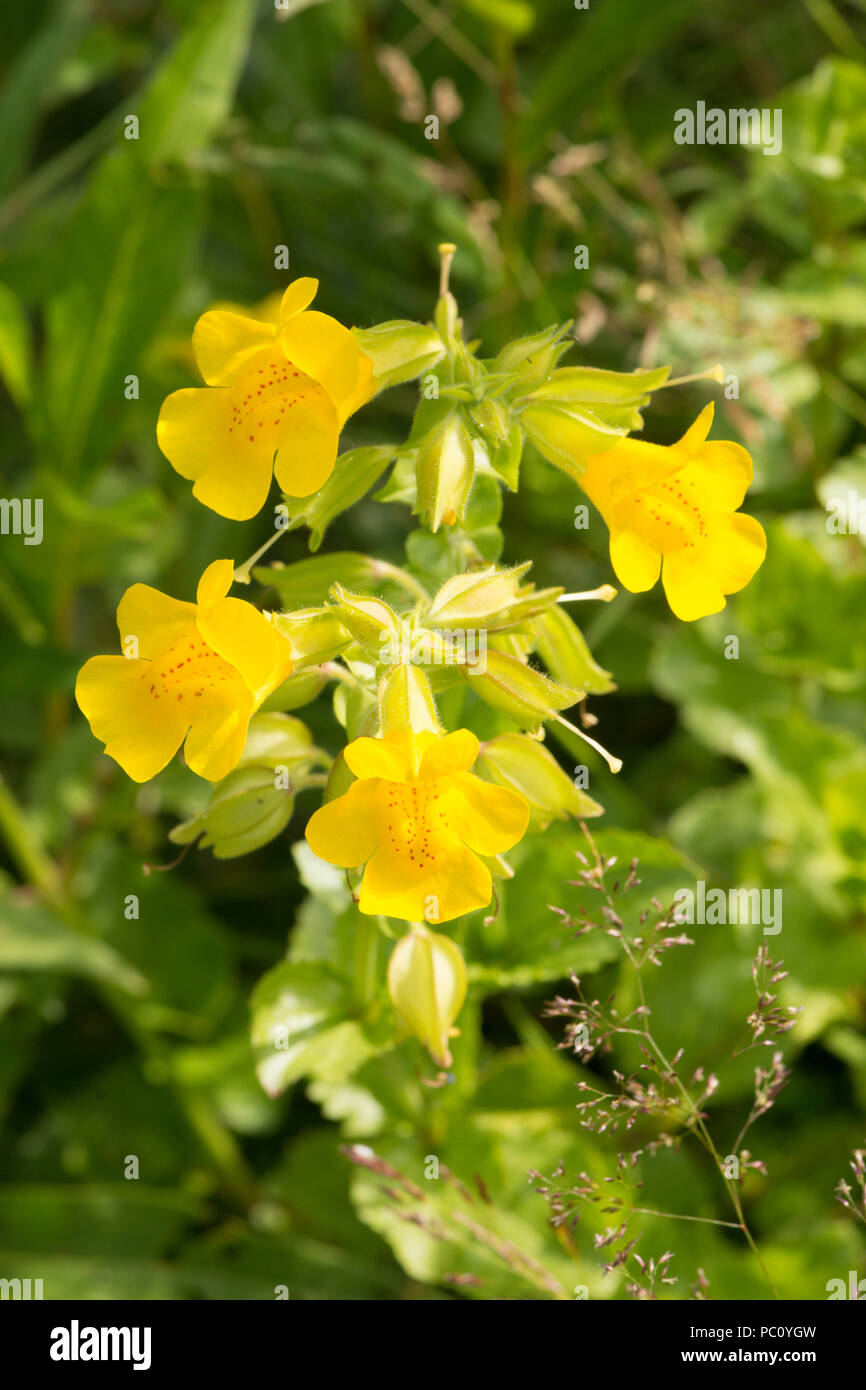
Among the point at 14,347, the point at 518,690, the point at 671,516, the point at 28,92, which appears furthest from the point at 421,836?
the point at 28,92

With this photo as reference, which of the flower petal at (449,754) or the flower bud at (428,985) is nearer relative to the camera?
the flower petal at (449,754)

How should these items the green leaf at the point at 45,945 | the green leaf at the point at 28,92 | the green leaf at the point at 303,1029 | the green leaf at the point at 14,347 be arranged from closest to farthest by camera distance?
the green leaf at the point at 303,1029
the green leaf at the point at 45,945
the green leaf at the point at 14,347
the green leaf at the point at 28,92

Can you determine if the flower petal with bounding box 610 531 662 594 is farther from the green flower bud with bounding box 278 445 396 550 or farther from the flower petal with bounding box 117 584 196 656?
the flower petal with bounding box 117 584 196 656

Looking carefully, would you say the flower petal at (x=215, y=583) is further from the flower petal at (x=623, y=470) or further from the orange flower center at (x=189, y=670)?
the flower petal at (x=623, y=470)

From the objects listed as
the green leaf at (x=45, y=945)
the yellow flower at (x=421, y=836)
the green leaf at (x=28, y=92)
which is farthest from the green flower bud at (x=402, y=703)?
the green leaf at (x=28, y=92)

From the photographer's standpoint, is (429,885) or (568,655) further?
(568,655)

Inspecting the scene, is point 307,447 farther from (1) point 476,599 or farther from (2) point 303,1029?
(2) point 303,1029
